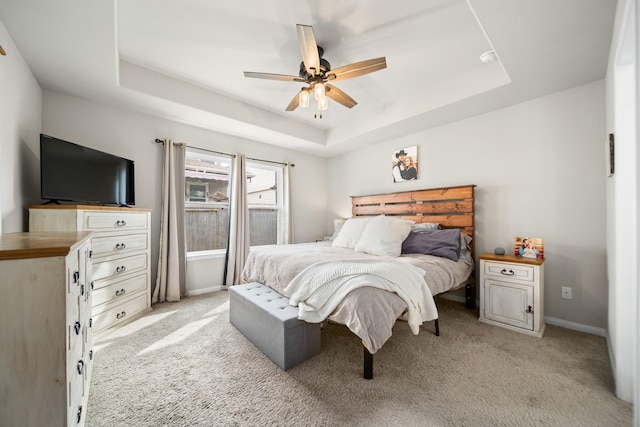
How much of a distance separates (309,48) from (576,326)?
3.51 metres

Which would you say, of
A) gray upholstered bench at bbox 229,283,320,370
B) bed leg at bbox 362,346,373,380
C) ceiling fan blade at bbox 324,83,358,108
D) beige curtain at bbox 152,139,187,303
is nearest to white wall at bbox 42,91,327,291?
beige curtain at bbox 152,139,187,303

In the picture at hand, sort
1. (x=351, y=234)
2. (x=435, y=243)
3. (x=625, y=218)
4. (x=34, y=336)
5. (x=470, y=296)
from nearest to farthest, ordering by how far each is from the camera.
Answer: (x=34, y=336)
(x=625, y=218)
(x=435, y=243)
(x=470, y=296)
(x=351, y=234)

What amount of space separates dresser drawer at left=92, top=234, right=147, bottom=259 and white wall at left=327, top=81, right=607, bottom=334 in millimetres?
3779

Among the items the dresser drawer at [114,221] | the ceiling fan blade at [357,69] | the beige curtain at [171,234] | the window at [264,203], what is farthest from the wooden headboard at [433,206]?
the dresser drawer at [114,221]

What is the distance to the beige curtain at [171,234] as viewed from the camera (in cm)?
319

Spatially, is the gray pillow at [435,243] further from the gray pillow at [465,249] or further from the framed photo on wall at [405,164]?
the framed photo on wall at [405,164]

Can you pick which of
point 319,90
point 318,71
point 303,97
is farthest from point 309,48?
point 303,97

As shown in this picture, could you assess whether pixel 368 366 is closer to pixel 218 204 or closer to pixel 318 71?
pixel 318 71

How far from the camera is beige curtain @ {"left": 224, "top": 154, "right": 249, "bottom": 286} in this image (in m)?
3.77

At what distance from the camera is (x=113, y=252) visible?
7.76ft

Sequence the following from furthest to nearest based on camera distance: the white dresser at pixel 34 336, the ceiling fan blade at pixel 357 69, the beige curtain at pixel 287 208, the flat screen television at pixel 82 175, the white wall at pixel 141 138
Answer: the beige curtain at pixel 287 208 < the white wall at pixel 141 138 < the flat screen television at pixel 82 175 < the ceiling fan blade at pixel 357 69 < the white dresser at pixel 34 336

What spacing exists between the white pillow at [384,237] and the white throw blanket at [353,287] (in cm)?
77

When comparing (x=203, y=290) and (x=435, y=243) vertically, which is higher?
(x=435, y=243)

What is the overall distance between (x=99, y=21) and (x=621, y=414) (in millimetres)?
3983
